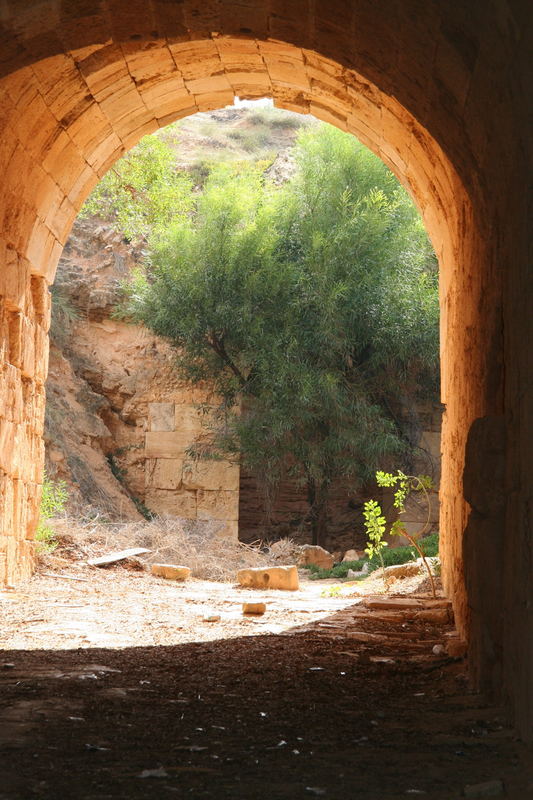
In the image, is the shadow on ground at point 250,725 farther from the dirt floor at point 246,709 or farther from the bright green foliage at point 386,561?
the bright green foliage at point 386,561

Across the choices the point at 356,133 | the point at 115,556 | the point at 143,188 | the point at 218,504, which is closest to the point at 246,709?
the point at 356,133

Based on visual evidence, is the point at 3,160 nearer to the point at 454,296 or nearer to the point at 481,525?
the point at 454,296

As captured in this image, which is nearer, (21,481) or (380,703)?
(380,703)

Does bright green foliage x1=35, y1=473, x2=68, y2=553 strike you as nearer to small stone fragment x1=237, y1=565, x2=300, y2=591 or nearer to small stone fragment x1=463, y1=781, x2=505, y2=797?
small stone fragment x1=237, y1=565, x2=300, y2=591

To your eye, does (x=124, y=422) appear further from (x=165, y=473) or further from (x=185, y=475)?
(x=185, y=475)

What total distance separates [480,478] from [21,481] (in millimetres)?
5224

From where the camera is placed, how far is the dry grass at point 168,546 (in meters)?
10.5

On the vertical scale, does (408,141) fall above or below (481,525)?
above

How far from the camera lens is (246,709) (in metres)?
3.86

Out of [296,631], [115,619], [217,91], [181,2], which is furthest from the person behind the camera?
[217,91]

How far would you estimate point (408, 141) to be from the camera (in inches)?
252

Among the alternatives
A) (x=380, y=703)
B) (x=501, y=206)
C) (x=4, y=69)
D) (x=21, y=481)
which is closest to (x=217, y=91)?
(x=4, y=69)

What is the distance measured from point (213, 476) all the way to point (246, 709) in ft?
36.5

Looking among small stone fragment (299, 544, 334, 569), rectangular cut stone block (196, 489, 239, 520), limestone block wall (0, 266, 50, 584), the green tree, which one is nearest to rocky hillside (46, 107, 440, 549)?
rectangular cut stone block (196, 489, 239, 520)
